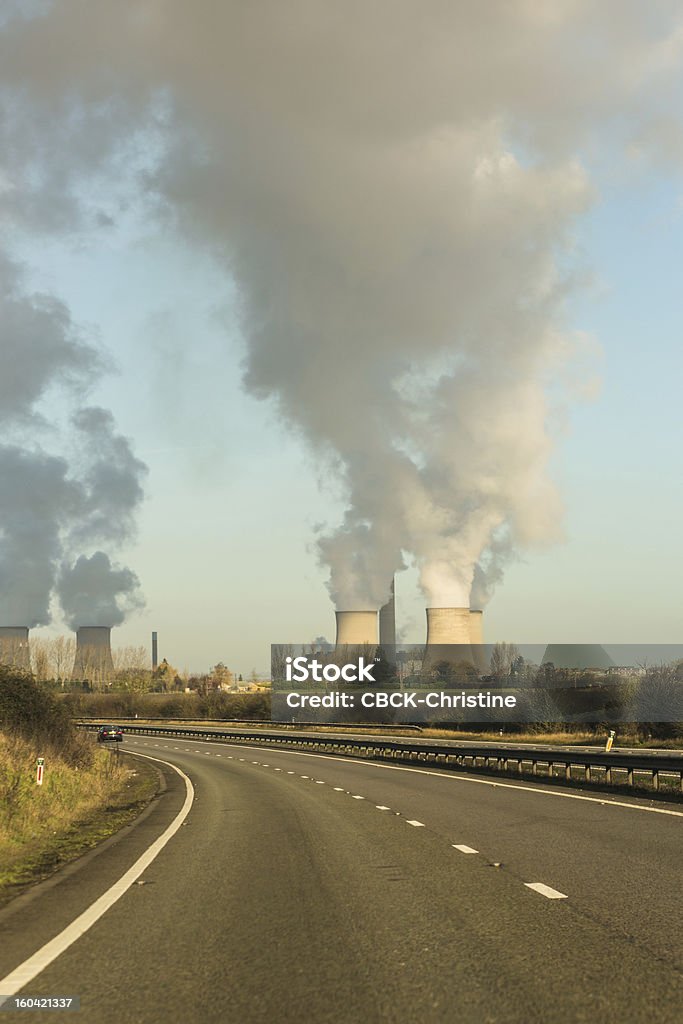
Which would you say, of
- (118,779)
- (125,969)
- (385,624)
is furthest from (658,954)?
(385,624)

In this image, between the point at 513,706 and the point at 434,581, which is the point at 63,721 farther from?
the point at 434,581

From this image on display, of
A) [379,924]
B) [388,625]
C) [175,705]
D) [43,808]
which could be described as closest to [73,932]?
[379,924]

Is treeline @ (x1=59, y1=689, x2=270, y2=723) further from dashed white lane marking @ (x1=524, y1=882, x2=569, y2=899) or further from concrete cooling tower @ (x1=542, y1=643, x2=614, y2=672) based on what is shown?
dashed white lane marking @ (x1=524, y1=882, x2=569, y2=899)

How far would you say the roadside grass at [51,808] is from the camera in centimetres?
1469

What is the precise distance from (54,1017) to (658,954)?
3936 millimetres

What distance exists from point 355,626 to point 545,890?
9389cm

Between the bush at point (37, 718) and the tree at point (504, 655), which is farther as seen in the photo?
the tree at point (504, 655)

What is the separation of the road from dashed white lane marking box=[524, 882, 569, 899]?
0.02 meters

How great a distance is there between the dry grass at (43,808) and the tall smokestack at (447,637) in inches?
2513

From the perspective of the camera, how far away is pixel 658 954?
24.7 feet

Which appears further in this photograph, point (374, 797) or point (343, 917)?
point (374, 797)

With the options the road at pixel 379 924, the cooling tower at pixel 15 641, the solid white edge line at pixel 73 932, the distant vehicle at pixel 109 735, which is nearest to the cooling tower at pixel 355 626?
the distant vehicle at pixel 109 735

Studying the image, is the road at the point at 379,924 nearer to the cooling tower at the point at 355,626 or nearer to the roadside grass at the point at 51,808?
the roadside grass at the point at 51,808

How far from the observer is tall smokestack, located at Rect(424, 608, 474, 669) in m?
94.6
